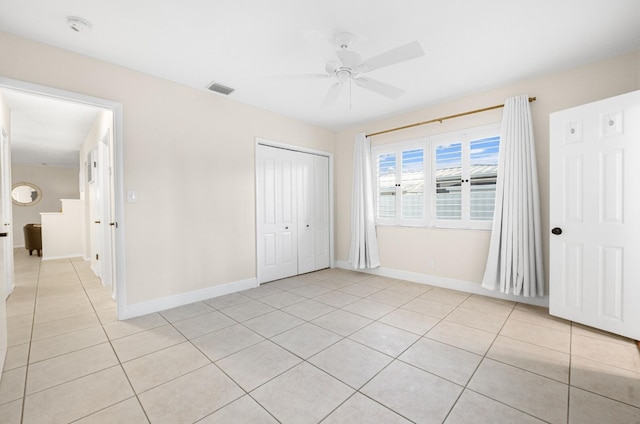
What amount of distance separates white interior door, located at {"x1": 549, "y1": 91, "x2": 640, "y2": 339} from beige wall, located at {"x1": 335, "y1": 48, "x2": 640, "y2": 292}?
15.7 inches

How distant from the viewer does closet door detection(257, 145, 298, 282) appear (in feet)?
14.1

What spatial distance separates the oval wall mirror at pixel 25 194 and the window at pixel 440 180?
1092 cm

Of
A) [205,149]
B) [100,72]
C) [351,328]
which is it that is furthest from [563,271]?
[100,72]

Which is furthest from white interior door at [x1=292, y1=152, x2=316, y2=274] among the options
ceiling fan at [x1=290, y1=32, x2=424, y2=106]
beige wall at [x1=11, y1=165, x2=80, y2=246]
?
beige wall at [x1=11, y1=165, x2=80, y2=246]

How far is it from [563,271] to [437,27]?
8.77ft

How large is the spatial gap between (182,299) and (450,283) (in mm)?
3604

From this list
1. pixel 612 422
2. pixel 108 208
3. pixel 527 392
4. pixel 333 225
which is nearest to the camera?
pixel 612 422

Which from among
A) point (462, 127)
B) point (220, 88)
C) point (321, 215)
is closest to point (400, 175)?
point (462, 127)

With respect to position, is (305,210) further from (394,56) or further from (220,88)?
(394,56)

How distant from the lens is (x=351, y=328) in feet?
8.93

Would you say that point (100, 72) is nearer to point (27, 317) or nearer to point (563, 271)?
point (27, 317)

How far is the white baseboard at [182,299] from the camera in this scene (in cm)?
301

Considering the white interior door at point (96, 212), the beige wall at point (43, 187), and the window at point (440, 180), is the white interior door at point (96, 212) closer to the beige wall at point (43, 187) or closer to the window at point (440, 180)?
the window at point (440, 180)

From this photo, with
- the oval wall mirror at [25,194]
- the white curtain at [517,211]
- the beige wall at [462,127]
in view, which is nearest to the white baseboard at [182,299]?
the beige wall at [462,127]
